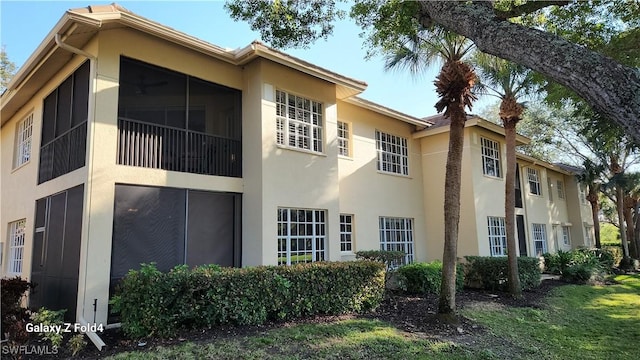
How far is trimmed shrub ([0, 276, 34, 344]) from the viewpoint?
268 inches

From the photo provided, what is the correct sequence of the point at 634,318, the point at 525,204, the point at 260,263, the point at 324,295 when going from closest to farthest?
the point at 324,295 < the point at 260,263 < the point at 634,318 < the point at 525,204

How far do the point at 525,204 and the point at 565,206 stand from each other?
8.97m

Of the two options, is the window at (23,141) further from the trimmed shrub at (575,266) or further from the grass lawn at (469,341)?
the trimmed shrub at (575,266)

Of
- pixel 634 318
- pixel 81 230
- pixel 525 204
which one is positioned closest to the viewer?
pixel 81 230

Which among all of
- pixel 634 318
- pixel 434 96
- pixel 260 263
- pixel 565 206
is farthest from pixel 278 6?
pixel 565 206

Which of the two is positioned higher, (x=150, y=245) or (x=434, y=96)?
(x=434, y=96)

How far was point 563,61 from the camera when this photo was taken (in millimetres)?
4242

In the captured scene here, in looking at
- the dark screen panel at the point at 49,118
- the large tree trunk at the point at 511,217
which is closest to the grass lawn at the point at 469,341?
the large tree trunk at the point at 511,217

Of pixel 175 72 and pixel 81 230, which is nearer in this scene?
pixel 81 230

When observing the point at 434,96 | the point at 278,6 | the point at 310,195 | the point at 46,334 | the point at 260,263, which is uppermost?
the point at 278,6

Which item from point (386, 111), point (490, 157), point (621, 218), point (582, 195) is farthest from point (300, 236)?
point (582, 195)

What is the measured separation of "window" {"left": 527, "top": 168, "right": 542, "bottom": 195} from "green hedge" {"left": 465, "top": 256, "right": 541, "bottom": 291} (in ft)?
31.6

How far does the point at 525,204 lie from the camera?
22.6 meters

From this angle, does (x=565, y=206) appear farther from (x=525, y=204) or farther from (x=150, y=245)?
(x=150, y=245)
